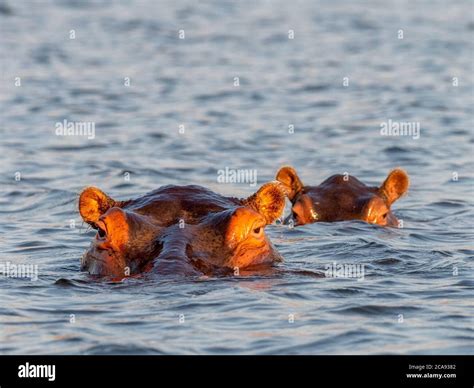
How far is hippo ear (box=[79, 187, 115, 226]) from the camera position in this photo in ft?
40.9

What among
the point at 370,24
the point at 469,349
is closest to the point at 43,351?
the point at 469,349

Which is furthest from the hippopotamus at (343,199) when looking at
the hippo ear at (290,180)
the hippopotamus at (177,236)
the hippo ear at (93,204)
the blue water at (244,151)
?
the hippo ear at (93,204)

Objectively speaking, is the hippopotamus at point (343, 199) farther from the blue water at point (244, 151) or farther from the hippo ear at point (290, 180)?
the blue water at point (244, 151)

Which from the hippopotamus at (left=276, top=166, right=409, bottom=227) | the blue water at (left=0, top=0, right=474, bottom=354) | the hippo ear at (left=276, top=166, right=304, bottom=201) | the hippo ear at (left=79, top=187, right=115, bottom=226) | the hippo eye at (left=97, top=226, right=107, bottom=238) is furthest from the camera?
the hippo ear at (left=276, top=166, right=304, bottom=201)

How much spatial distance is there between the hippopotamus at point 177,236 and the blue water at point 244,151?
0.20 metres

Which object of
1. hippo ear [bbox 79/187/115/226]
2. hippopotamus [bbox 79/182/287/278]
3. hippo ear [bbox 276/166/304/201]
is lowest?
hippopotamus [bbox 79/182/287/278]

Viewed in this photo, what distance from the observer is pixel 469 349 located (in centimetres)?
963

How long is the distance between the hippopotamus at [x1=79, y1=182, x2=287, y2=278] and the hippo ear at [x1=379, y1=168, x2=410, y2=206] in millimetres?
4950

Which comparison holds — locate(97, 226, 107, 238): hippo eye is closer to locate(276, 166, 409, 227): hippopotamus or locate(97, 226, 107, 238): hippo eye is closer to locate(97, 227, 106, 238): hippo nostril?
locate(97, 227, 106, 238): hippo nostril

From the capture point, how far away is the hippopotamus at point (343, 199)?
53.8ft

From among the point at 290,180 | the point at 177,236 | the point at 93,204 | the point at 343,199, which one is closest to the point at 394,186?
the point at 343,199

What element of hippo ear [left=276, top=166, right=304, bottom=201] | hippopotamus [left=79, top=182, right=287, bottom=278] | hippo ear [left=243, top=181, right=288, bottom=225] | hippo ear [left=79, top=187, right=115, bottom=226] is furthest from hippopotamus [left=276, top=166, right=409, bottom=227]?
hippo ear [left=79, top=187, right=115, bottom=226]

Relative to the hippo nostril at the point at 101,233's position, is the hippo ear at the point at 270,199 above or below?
above

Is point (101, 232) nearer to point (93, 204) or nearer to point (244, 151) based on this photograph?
point (93, 204)
